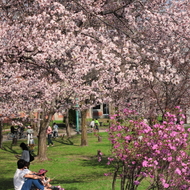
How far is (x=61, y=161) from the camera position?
21.2 metres

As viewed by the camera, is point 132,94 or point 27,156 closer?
point 27,156

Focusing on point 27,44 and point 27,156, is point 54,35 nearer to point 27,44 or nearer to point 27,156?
point 27,44

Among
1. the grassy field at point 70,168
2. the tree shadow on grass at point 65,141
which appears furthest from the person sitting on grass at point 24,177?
the tree shadow on grass at point 65,141

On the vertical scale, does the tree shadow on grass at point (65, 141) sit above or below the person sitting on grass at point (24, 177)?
below

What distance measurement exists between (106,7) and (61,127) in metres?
35.4

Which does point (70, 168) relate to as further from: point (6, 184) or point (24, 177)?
point (24, 177)

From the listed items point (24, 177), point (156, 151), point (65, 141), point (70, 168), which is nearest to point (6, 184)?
point (70, 168)

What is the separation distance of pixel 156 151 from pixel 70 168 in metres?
11.3

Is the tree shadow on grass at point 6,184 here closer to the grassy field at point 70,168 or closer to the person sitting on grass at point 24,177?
the grassy field at point 70,168

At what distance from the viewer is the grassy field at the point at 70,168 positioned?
1413 centimetres

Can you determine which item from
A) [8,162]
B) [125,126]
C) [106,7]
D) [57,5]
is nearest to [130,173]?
[125,126]

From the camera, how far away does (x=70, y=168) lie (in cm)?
1891

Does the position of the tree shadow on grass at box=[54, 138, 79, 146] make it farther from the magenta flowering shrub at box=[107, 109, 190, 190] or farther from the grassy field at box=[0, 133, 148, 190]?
the magenta flowering shrub at box=[107, 109, 190, 190]

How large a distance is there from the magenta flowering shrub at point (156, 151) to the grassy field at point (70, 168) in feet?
13.3
